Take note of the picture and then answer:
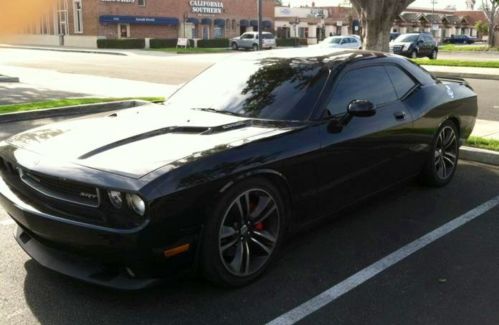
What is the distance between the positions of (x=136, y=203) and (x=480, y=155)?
17.0ft

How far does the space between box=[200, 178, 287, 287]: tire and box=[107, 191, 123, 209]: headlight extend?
1.75 ft

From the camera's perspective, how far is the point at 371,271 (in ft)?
12.8

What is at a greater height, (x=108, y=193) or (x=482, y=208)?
(x=108, y=193)

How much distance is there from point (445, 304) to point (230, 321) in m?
1.35

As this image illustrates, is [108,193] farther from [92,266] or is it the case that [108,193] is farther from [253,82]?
[253,82]

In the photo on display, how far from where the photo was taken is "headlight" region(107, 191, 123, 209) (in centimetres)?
315

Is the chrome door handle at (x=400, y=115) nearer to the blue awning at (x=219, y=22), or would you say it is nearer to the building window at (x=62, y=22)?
the building window at (x=62, y=22)

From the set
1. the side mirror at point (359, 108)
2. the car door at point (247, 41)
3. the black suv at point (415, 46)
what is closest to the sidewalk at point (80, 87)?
the side mirror at point (359, 108)

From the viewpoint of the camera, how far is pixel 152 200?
3072 millimetres

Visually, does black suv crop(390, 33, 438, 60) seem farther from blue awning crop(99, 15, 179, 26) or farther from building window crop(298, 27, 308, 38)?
building window crop(298, 27, 308, 38)

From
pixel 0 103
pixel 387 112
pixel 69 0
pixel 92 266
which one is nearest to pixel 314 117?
pixel 387 112

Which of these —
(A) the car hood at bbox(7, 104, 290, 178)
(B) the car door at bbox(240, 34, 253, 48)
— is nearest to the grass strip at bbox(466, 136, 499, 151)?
(A) the car hood at bbox(7, 104, 290, 178)

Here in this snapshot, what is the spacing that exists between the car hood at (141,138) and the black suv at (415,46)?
97.1 feet

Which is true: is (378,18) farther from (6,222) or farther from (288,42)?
(288,42)
